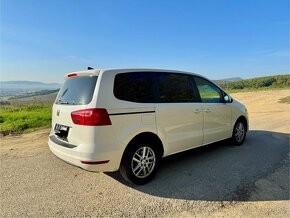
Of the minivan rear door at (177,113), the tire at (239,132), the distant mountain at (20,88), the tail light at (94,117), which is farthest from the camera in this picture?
the distant mountain at (20,88)

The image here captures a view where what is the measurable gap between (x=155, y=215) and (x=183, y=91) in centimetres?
255

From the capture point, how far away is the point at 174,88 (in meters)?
4.84

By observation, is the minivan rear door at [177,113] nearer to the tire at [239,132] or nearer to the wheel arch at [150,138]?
the wheel arch at [150,138]

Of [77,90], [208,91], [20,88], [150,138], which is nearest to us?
[77,90]

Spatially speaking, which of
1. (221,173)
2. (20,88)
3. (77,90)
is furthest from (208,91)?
(20,88)

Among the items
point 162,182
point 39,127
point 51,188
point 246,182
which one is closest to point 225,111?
point 246,182

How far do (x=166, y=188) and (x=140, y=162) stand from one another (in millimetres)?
579

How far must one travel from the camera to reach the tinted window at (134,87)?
3.93 metres

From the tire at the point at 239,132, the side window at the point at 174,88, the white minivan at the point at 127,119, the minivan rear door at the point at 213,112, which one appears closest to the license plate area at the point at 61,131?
the white minivan at the point at 127,119

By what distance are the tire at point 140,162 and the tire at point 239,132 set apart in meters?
2.86

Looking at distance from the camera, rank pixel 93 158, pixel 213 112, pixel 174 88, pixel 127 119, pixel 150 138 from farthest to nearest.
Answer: pixel 213 112 → pixel 174 88 → pixel 150 138 → pixel 127 119 → pixel 93 158

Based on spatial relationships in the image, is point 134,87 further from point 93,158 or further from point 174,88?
point 93,158

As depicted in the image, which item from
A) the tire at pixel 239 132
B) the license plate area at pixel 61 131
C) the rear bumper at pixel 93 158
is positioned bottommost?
the tire at pixel 239 132

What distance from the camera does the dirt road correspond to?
3.34 m
